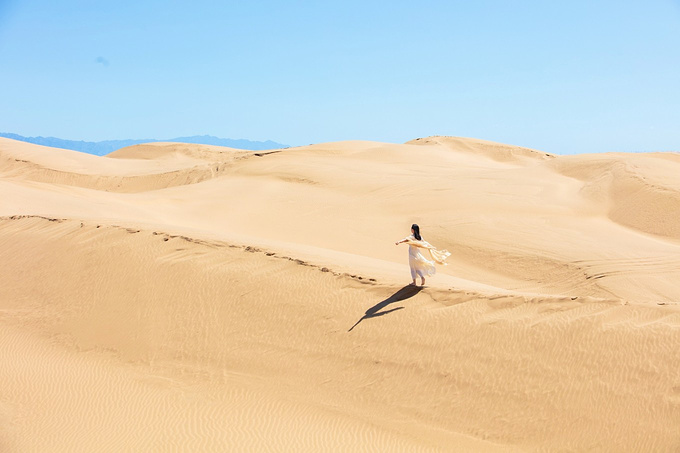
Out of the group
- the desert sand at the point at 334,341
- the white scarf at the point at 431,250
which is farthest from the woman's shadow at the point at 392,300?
the white scarf at the point at 431,250

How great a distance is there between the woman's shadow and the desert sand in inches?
2.0

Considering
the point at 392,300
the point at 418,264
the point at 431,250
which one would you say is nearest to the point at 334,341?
the point at 392,300

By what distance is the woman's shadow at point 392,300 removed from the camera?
8.34 metres

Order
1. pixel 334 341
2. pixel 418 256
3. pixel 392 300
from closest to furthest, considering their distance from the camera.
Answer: pixel 334 341 < pixel 418 256 < pixel 392 300

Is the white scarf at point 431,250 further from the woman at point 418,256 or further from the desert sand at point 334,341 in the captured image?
the desert sand at point 334,341

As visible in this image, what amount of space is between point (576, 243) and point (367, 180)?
10.8m

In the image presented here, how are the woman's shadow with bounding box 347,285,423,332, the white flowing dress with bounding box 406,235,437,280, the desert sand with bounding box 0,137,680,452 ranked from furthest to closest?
the white flowing dress with bounding box 406,235,437,280 < the woman's shadow with bounding box 347,285,423,332 < the desert sand with bounding box 0,137,680,452

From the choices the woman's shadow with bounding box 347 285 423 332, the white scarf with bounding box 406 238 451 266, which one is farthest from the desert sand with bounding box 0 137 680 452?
the white scarf with bounding box 406 238 451 266

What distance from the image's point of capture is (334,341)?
8078 millimetres

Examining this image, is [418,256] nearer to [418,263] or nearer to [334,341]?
[418,263]

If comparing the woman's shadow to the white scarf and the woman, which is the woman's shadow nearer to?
the woman

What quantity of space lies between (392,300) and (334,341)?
1165mm

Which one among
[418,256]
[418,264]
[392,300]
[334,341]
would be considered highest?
[418,256]

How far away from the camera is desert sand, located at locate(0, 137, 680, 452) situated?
246 inches
